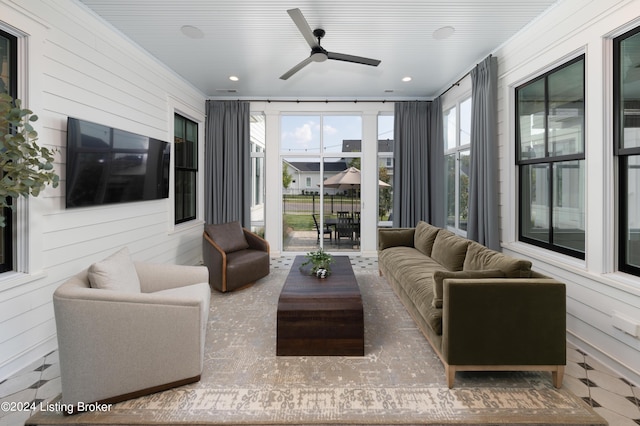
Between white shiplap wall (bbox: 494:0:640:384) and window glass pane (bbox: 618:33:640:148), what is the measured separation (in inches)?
2.9

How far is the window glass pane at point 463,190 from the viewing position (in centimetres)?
450

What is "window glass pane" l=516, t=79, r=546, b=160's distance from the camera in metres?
3.08

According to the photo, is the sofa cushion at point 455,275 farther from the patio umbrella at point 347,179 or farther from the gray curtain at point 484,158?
the patio umbrella at point 347,179

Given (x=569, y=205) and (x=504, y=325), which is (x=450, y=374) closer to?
(x=504, y=325)

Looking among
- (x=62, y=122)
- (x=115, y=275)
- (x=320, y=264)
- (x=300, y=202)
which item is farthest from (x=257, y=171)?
(x=115, y=275)

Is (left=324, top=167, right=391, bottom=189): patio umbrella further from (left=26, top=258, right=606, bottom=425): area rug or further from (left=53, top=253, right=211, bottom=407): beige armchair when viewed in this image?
(left=53, top=253, right=211, bottom=407): beige armchair

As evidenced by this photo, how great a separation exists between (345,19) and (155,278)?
9.66 ft

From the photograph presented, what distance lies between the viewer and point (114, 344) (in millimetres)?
1778

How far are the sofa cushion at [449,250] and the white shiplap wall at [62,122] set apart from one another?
344 cm

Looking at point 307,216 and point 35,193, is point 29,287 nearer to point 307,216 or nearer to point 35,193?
point 35,193

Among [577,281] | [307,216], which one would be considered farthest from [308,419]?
[307,216]

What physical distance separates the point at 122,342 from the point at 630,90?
12.4 feet

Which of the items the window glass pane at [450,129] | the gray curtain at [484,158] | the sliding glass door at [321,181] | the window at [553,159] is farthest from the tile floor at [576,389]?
the sliding glass door at [321,181]

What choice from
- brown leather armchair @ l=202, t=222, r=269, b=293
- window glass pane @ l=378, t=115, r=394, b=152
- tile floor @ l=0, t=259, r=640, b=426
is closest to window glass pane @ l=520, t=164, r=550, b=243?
tile floor @ l=0, t=259, r=640, b=426
